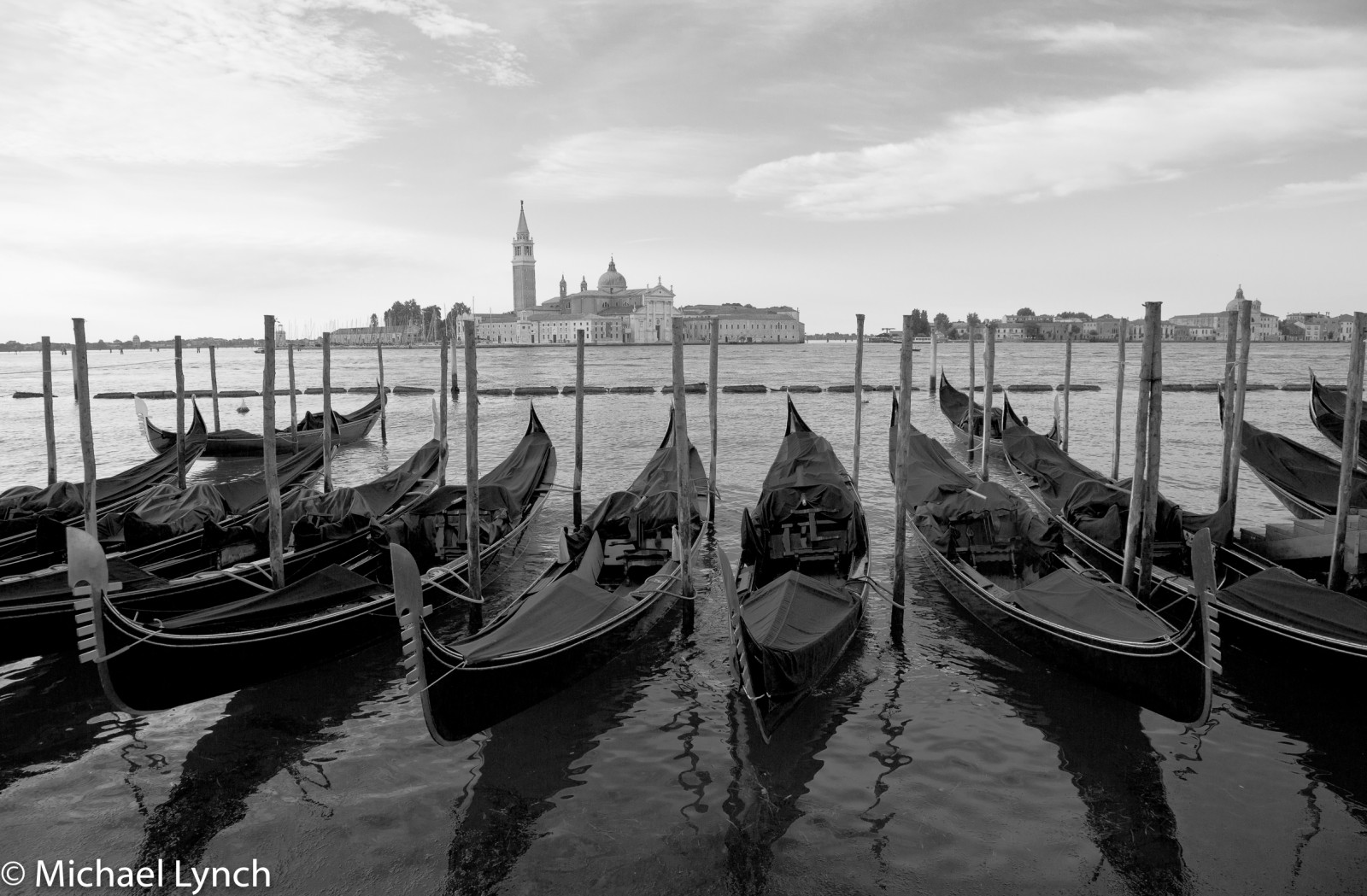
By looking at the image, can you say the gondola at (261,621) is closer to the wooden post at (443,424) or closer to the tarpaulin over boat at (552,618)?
the tarpaulin over boat at (552,618)

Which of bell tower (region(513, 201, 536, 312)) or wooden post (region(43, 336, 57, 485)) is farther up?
bell tower (region(513, 201, 536, 312))

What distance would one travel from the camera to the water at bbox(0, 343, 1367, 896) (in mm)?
3371

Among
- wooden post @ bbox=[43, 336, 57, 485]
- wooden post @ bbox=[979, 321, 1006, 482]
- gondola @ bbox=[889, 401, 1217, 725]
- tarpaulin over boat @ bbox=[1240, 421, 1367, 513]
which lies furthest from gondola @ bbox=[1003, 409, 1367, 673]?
wooden post @ bbox=[43, 336, 57, 485]

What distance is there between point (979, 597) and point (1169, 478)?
7.94 meters

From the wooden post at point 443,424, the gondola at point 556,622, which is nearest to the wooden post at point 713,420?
the gondola at point 556,622

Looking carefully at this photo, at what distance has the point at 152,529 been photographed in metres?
6.77

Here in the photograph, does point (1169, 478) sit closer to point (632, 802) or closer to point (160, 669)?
point (632, 802)

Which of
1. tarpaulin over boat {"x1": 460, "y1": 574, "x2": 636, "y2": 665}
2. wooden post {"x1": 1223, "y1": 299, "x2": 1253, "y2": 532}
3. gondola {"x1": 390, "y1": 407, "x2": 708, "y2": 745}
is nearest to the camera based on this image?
gondola {"x1": 390, "y1": 407, "x2": 708, "y2": 745}

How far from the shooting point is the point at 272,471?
6.38 m

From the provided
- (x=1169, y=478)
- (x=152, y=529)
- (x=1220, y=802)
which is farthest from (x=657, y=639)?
(x=1169, y=478)

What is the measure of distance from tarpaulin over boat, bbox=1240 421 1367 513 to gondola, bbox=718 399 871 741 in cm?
406

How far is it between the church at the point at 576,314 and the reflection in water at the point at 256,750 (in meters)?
89.1

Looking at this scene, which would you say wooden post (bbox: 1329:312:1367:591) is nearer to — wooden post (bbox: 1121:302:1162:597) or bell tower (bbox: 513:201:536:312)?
wooden post (bbox: 1121:302:1162:597)

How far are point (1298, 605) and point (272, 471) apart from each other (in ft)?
21.9
